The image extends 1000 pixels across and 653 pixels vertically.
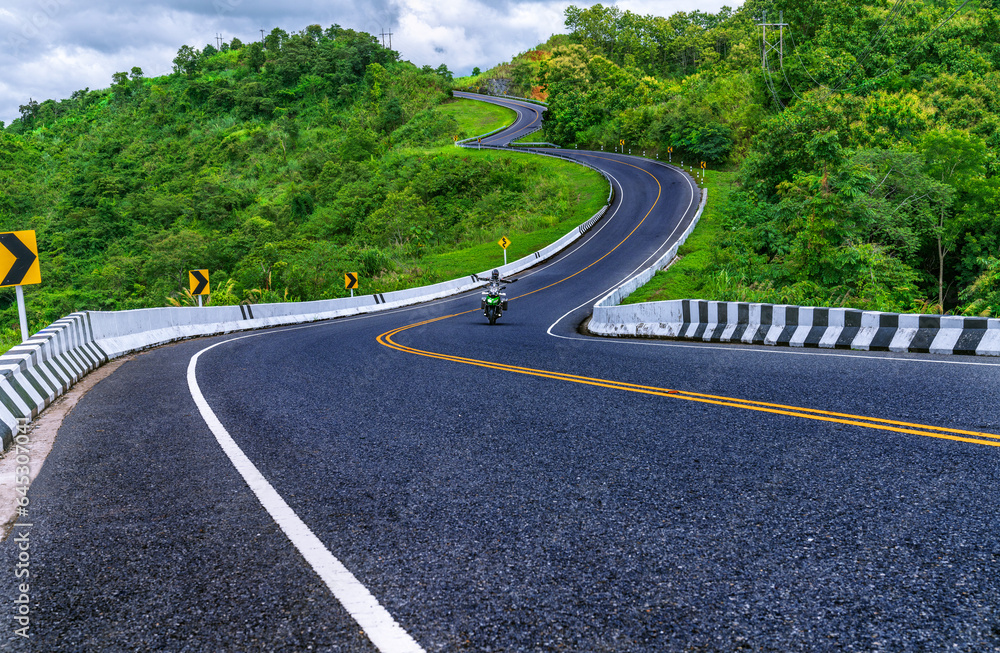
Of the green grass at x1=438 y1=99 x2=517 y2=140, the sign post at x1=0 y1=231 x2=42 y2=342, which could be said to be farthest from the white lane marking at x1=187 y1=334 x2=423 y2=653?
the green grass at x1=438 y1=99 x2=517 y2=140

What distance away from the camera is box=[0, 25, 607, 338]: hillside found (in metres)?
52.1

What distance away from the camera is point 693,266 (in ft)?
111

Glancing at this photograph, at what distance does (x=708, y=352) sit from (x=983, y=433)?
6098 mm

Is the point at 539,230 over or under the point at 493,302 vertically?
over

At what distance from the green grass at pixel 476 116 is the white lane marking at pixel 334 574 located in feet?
277

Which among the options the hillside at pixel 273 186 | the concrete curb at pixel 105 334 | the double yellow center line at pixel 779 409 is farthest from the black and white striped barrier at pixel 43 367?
the hillside at pixel 273 186

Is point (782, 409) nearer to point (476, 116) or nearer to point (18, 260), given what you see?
point (18, 260)

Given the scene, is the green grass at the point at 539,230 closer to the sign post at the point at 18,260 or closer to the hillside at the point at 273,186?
the hillside at the point at 273,186

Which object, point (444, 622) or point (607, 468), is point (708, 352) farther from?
point (444, 622)

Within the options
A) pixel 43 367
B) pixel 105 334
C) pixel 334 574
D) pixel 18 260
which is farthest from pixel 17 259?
pixel 334 574

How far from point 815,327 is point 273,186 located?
256 ft

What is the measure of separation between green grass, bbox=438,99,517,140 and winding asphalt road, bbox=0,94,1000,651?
271ft

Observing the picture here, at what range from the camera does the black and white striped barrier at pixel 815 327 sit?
31.2 feet

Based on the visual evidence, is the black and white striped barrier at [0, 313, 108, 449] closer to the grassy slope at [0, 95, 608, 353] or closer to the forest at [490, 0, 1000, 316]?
the forest at [490, 0, 1000, 316]
